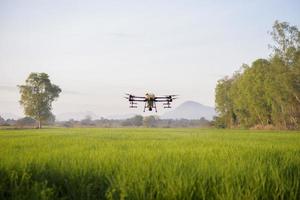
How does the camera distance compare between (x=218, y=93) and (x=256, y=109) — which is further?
(x=218, y=93)

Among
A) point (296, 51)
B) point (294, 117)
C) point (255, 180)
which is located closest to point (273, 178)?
point (255, 180)

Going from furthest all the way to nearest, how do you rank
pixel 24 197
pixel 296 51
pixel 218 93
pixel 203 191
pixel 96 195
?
pixel 218 93 < pixel 296 51 < pixel 96 195 < pixel 24 197 < pixel 203 191

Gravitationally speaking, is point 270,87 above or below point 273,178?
above

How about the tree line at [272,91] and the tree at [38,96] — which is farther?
Answer: the tree at [38,96]

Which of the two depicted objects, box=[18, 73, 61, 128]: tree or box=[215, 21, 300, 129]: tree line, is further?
box=[18, 73, 61, 128]: tree

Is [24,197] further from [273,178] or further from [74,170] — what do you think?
[273,178]
